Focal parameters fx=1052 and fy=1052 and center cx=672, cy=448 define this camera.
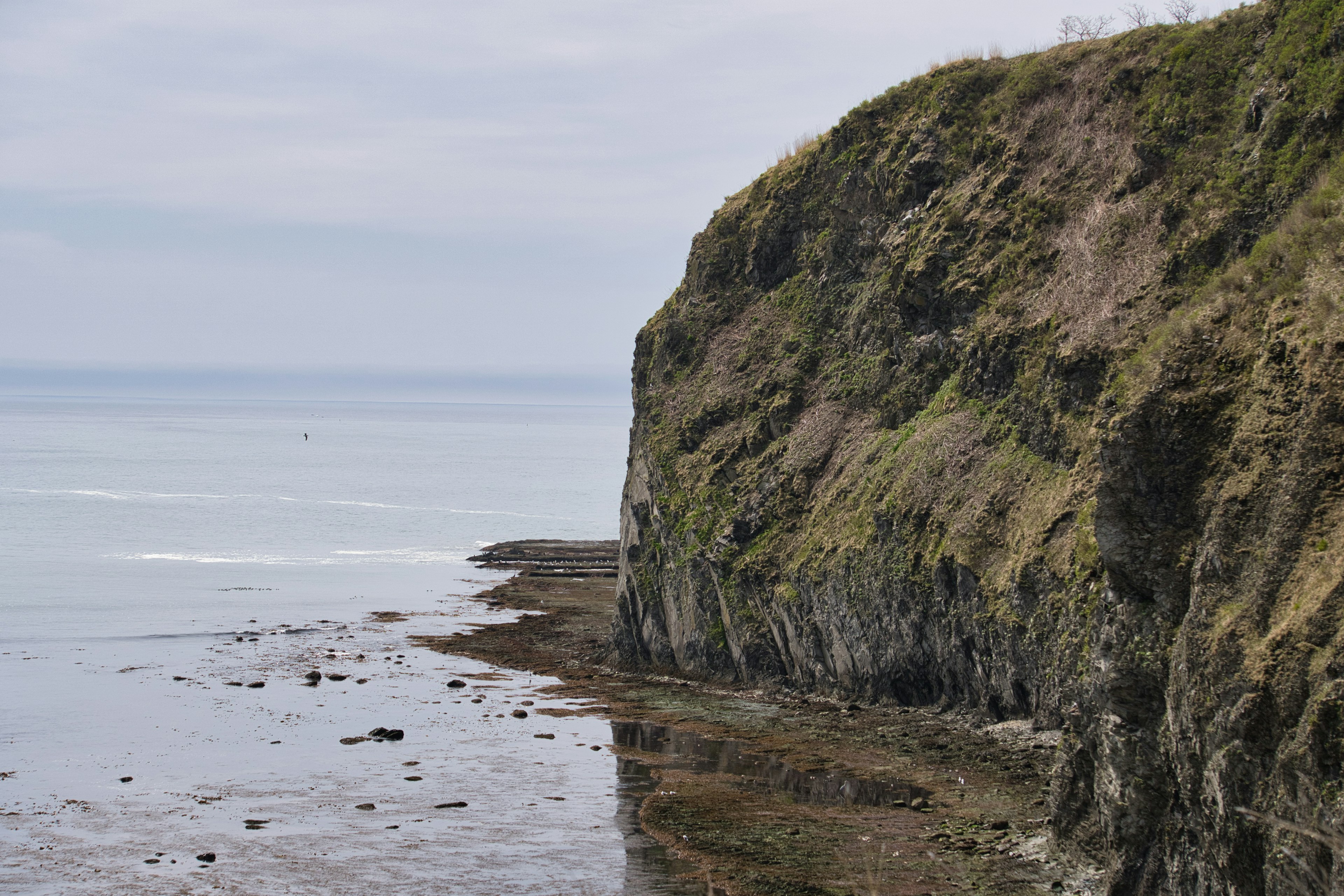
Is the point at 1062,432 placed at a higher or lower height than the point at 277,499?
higher

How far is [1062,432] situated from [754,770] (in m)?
11.1

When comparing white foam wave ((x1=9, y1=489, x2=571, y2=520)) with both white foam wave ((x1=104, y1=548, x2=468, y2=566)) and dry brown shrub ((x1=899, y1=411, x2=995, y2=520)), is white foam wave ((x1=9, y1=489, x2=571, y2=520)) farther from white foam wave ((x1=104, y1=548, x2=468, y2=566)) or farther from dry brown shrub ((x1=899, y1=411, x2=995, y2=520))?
dry brown shrub ((x1=899, y1=411, x2=995, y2=520))

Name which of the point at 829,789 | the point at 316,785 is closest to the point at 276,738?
the point at 316,785

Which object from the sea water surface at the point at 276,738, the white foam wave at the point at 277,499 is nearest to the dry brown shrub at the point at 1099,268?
the sea water surface at the point at 276,738

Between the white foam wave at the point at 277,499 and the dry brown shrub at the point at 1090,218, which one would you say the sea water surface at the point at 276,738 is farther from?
the white foam wave at the point at 277,499

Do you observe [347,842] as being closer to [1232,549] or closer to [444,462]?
[1232,549]

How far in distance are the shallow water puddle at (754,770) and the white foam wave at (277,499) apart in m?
70.1

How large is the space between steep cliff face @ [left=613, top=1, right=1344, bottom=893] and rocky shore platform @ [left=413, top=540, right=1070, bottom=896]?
1.07 meters

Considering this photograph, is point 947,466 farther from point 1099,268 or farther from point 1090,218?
point 1090,218

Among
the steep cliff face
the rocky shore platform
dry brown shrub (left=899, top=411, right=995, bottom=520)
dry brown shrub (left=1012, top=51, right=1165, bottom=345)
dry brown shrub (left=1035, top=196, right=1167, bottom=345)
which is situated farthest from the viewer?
dry brown shrub (left=899, top=411, right=995, bottom=520)

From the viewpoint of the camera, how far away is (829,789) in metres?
23.4

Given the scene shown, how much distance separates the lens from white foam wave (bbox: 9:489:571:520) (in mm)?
101750

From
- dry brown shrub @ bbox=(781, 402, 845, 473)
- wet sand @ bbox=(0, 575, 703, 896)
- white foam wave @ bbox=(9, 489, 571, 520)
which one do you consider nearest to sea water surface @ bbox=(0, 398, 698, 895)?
wet sand @ bbox=(0, 575, 703, 896)

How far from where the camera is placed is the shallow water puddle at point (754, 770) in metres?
22.7
